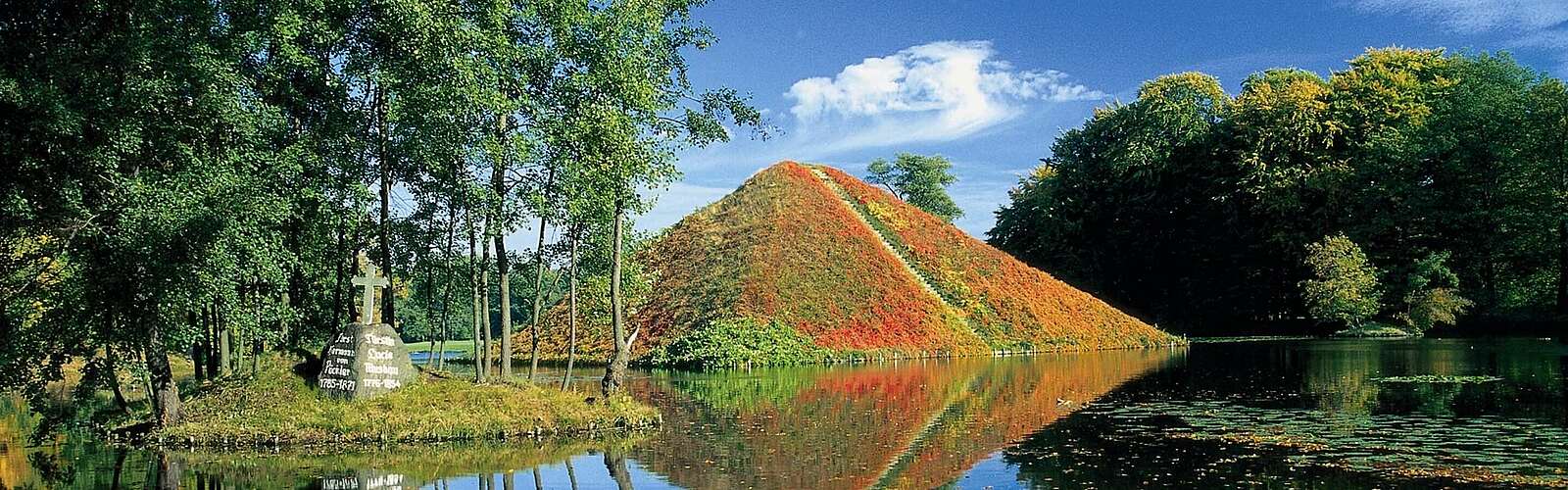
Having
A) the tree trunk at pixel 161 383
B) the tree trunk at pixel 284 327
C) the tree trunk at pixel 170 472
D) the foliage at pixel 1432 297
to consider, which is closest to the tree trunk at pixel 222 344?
the tree trunk at pixel 284 327

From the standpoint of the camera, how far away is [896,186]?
109000mm

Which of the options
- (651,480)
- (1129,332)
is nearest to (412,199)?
(651,480)

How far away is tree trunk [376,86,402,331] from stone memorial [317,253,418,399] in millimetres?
579

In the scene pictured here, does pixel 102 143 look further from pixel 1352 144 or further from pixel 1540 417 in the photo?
pixel 1352 144

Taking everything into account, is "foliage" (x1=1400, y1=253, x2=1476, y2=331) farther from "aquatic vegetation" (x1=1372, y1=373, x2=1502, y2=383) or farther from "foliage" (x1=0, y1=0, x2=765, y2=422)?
"foliage" (x1=0, y1=0, x2=765, y2=422)

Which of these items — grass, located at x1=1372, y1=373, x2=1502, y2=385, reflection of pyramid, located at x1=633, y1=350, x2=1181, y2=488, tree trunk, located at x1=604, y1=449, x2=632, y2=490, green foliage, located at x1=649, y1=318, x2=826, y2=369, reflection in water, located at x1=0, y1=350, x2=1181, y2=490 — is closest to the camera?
tree trunk, located at x1=604, y1=449, x2=632, y2=490

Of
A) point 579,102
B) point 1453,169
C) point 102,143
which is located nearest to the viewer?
point 102,143

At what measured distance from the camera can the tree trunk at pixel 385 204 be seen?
19.7 metres

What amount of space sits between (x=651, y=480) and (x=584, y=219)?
743 centimetres

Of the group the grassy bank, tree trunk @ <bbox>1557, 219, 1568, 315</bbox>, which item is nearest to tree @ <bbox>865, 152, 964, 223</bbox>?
tree trunk @ <bbox>1557, 219, 1568, 315</bbox>

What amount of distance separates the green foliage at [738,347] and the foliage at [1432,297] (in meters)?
33.3

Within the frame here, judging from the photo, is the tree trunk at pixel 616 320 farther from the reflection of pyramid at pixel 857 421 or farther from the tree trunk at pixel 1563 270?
the tree trunk at pixel 1563 270

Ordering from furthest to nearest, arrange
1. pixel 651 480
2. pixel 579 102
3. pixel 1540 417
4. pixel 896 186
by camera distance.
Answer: pixel 896 186 → pixel 579 102 → pixel 1540 417 → pixel 651 480

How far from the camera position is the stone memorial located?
19.1 m
